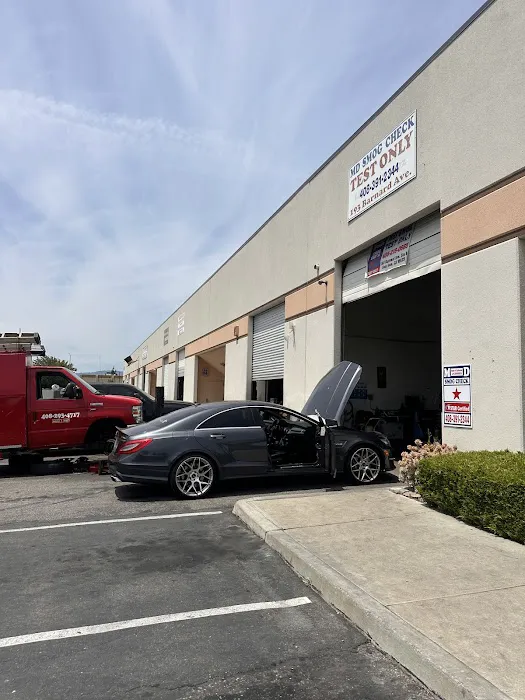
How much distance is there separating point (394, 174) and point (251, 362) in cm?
1034

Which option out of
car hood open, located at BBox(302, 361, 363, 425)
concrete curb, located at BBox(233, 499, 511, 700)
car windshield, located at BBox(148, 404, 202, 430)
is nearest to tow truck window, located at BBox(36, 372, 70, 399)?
car windshield, located at BBox(148, 404, 202, 430)

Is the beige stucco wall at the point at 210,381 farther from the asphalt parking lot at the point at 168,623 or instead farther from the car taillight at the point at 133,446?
the asphalt parking lot at the point at 168,623

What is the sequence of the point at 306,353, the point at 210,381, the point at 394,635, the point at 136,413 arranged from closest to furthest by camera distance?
the point at 394,635
the point at 136,413
the point at 306,353
the point at 210,381

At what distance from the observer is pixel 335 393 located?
30.3 feet

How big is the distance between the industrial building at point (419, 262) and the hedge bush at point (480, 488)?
49.0 inches

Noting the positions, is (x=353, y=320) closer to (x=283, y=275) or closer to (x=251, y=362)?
(x=283, y=275)

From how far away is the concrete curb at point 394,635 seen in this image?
290 centimetres

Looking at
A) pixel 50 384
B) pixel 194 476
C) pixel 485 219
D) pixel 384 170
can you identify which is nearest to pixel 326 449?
pixel 194 476

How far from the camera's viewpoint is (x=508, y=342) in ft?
25.3

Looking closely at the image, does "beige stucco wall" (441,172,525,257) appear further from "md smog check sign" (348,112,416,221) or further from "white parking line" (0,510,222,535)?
"white parking line" (0,510,222,535)

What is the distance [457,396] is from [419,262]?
111 inches

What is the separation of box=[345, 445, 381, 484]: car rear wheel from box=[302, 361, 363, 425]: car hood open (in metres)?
0.63

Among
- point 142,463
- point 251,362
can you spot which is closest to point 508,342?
point 142,463

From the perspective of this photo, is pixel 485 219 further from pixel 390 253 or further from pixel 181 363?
pixel 181 363
